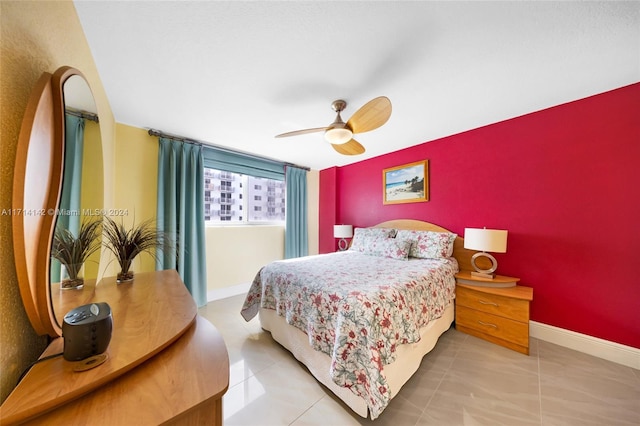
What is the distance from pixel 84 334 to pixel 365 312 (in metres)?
1.21

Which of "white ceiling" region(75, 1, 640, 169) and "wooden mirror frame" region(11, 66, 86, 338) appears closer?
"wooden mirror frame" region(11, 66, 86, 338)

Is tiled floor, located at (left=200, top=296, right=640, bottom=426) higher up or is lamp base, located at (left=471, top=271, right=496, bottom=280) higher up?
lamp base, located at (left=471, top=271, right=496, bottom=280)

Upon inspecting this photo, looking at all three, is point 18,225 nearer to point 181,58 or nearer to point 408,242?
point 181,58

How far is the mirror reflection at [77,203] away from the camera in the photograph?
0.73 meters

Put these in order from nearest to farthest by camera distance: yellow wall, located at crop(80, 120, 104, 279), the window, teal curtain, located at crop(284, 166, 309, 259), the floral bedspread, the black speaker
A: the black speaker, yellow wall, located at crop(80, 120, 104, 279), the floral bedspread, the window, teal curtain, located at crop(284, 166, 309, 259)

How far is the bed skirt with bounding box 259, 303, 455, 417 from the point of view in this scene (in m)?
1.36

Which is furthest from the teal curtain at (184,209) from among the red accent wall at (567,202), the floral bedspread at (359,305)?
the red accent wall at (567,202)

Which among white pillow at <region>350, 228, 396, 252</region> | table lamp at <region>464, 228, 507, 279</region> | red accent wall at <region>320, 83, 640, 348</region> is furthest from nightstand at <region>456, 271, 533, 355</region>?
white pillow at <region>350, 228, 396, 252</region>

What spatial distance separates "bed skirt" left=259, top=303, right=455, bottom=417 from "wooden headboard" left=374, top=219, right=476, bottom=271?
647mm

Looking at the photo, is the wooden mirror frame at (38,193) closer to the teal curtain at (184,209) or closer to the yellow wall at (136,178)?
the yellow wall at (136,178)

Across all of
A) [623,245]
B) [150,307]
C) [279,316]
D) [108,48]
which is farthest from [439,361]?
[108,48]

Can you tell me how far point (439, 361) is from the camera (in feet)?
5.93

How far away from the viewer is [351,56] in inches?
56.6

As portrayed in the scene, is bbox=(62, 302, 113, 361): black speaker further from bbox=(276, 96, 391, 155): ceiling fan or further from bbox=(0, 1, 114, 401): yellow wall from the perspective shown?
bbox=(276, 96, 391, 155): ceiling fan
